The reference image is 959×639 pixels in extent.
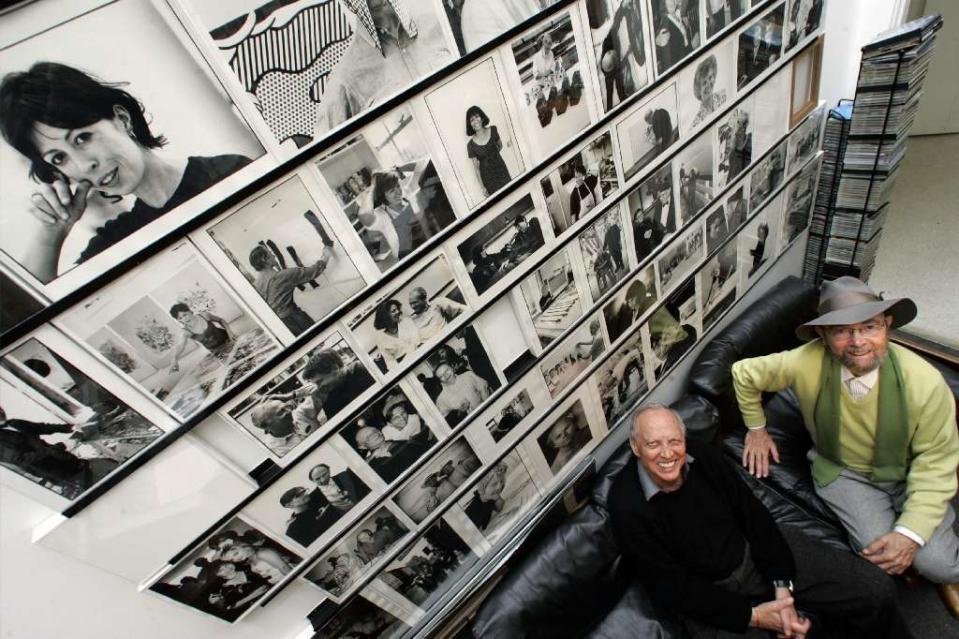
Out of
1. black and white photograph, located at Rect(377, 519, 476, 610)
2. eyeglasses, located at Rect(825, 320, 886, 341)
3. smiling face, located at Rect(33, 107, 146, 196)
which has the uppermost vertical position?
smiling face, located at Rect(33, 107, 146, 196)

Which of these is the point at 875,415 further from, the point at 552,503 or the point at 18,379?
the point at 18,379

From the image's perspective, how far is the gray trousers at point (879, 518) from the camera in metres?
1.48

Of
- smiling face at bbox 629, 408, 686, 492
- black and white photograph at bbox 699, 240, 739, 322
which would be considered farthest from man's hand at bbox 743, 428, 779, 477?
smiling face at bbox 629, 408, 686, 492

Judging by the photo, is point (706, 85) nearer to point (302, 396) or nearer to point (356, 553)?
point (302, 396)

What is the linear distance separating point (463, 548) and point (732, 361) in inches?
51.3

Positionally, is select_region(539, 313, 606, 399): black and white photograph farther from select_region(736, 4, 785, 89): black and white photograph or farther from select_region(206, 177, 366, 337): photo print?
select_region(736, 4, 785, 89): black and white photograph

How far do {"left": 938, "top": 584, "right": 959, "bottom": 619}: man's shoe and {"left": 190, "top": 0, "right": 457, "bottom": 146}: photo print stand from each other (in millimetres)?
2134

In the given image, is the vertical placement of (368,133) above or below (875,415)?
above

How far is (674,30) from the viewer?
1259 millimetres

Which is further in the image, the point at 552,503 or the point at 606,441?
the point at 606,441

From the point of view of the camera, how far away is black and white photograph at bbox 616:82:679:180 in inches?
51.0

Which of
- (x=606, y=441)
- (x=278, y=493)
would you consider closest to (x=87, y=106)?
(x=278, y=493)

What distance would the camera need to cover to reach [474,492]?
4.88 ft

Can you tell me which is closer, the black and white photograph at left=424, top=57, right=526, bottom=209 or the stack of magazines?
the black and white photograph at left=424, top=57, right=526, bottom=209
